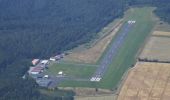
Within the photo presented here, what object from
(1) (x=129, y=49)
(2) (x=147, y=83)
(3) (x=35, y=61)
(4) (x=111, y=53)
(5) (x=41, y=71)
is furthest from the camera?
(1) (x=129, y=49)

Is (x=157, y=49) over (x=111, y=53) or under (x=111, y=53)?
over

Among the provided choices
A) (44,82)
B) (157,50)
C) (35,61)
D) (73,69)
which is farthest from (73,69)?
(157,50)

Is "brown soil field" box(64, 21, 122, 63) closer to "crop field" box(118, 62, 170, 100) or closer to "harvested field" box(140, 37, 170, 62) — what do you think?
"harvested field" box(140, 37, 170, 62)

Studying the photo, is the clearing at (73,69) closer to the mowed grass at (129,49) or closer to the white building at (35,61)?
the mowed grass at (129,49)

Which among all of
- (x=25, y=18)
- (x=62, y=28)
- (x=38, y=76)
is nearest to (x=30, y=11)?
(x=25, y=18)

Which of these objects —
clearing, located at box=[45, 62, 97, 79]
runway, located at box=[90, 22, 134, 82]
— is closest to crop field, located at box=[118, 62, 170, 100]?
runway, located at box=[90, 22, 134, 82]

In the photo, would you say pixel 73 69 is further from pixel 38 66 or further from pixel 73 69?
pixel 38 66
